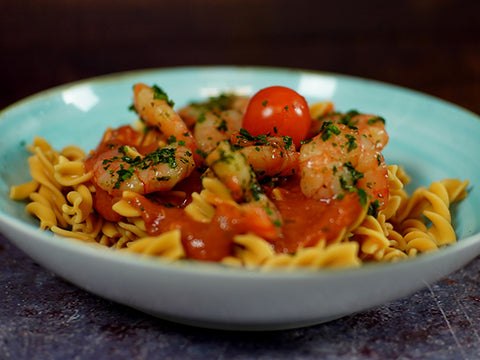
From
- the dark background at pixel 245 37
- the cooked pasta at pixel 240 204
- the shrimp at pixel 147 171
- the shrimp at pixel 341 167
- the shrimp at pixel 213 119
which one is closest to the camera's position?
the cooked pasta at pixel 240 204

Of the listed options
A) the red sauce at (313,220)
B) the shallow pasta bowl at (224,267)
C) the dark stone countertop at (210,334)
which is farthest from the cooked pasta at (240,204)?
the dark stone countertop at (210,334)

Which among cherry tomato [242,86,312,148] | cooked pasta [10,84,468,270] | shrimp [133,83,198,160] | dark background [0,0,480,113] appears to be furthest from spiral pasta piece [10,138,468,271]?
dark background [0,0,480,113]

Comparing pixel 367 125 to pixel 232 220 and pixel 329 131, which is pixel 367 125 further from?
pixel 232 220

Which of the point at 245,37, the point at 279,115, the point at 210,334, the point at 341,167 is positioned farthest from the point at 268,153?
the point at 245,37

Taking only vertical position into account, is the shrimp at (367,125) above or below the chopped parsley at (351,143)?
below

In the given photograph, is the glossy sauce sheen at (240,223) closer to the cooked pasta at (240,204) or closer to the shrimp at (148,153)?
the cooked pasta at (240,204)

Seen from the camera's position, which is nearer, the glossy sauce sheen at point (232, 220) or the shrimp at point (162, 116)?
the glossy sauce sheen at point (232, 220)

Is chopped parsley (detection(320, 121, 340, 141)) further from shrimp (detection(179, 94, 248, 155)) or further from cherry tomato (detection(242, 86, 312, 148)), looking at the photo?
shrimp (detection(179, 94, 248, 155))
